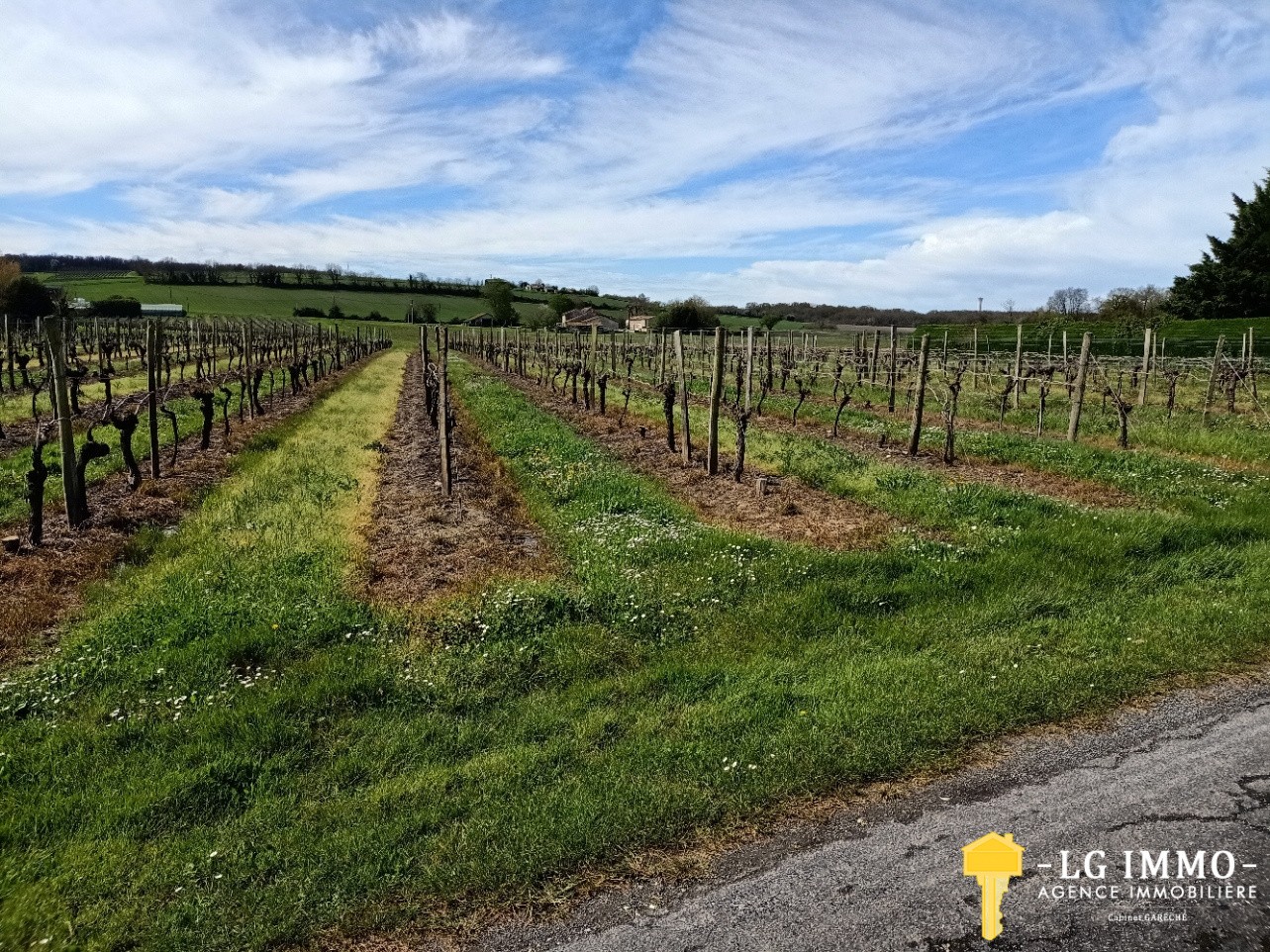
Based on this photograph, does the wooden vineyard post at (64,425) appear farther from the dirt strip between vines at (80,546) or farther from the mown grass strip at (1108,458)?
the mown grass strip at (1108,458)

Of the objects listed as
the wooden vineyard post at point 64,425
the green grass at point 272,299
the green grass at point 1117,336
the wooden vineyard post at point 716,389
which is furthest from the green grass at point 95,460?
the green grass at point 272,299

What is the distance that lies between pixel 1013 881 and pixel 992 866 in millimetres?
115

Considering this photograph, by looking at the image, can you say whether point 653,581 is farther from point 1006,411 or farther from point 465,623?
point 1006,411

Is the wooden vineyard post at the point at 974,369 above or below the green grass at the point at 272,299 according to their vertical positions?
below

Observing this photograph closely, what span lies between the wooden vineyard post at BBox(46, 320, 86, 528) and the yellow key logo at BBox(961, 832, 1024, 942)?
11.0 metres

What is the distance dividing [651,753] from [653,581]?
3145 millimetres

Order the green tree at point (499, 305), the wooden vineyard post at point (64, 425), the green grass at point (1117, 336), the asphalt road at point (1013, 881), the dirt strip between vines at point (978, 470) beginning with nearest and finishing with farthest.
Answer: the asphalt road at point (1013, 881) → the wooden vineyard post at point (64, 425) → the dirt strip between vines at point (978, 470) → the green grass at point (1117, 336) → the green tree at point (499, 305)

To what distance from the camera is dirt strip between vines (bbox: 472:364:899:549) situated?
10289 millimetres

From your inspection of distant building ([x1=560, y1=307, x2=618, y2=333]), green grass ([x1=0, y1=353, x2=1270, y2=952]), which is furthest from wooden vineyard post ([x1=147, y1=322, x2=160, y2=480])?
distant building ([x1=560, y1=307, x2=618, y2=333])

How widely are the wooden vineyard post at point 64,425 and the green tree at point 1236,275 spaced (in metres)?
64.6

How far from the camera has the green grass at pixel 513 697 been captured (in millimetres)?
4270

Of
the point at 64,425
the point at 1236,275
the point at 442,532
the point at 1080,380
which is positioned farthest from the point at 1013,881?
the point at 1236,275

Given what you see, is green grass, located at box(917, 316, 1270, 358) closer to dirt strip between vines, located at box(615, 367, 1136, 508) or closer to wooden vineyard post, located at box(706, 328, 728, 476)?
dirt strip between vines, located at box(615, 367, 1136, 508)

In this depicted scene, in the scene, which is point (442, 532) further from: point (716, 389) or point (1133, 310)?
point (1133, 310)
